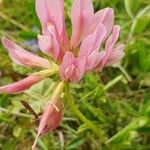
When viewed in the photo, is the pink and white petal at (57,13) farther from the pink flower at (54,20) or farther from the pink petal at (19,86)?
the pink petal at (19,86)

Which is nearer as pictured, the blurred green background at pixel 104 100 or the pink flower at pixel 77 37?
the pink flower at pixel 77 37

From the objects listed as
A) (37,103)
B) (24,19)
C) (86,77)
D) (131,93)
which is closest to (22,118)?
(37,103)

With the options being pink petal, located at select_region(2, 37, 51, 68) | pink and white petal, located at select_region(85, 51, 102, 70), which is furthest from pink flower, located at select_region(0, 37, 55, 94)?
pink and white petal, located at select_region(85, 51, 102, 70)

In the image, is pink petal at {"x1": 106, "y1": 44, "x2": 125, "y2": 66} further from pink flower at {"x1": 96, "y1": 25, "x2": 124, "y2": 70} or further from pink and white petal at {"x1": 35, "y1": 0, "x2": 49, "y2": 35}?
pink and white petal at {"x1": 35, "y1": 0, "x2": 49, "y2": 35}

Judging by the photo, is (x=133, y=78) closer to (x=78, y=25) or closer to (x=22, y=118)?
(x=22, y=118)

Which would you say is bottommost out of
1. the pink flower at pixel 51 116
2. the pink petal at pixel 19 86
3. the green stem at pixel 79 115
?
the green stem at pixel 79 115

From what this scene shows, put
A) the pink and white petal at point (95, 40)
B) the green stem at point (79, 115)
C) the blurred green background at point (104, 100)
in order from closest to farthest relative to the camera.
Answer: the pink and white petal at point (95, 40) → the green stem at point (79, 115) → the blurred green background at point (104, 100)

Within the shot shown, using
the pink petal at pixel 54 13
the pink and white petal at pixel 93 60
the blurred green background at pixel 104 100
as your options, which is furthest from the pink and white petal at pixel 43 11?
the blurred green background at pixel 104 100

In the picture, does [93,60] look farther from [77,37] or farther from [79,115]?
[79,115]

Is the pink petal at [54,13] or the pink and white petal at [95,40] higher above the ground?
the pink petal at [54,13]
